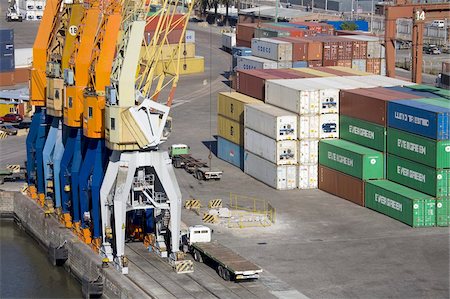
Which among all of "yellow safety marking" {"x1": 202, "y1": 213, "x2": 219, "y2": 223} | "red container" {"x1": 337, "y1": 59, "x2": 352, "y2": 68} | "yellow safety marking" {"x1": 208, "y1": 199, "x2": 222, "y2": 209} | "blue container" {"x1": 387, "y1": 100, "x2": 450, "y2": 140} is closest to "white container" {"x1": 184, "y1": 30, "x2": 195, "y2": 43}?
"red container" {"x1": 337, "y1": 59, "x2": 352, "y2": 68}

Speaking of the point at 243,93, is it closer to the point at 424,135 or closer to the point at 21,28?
the point at 424,135

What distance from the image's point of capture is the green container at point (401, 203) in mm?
72312

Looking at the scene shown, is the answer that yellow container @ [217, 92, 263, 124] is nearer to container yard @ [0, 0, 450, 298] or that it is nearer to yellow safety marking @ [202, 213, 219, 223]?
container yard @ [0, 0, 450, 298]

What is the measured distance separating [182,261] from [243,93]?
105 ft

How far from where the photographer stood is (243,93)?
93750 millimetres

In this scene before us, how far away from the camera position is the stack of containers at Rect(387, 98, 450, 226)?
71875mm

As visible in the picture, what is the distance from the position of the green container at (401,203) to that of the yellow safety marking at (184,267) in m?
15.6

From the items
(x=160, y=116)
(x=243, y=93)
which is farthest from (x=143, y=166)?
(x=243, y=93)

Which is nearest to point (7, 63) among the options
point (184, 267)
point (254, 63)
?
point (254, 63)

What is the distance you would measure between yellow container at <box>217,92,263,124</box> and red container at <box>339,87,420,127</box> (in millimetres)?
9742

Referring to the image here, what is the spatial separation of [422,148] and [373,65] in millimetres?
42004

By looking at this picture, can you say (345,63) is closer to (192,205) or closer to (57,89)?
(192,205)

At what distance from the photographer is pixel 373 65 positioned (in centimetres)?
11438

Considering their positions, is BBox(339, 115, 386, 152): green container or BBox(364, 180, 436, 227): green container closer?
BBox(364, 180, 436, 227): green container
